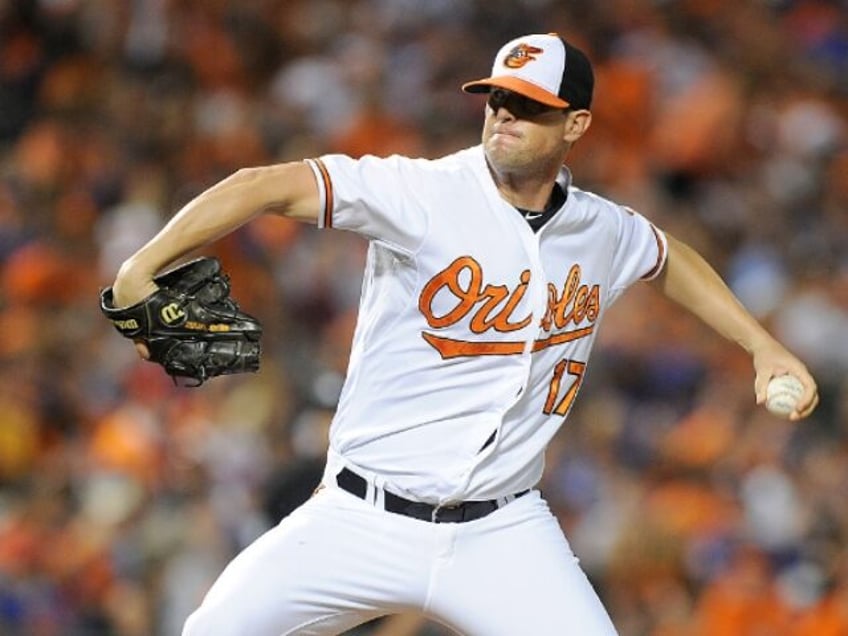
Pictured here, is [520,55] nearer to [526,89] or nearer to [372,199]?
[526,89]

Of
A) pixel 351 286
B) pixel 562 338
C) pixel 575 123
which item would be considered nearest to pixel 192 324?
pixel 562 338

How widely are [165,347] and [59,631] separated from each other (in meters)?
3.11

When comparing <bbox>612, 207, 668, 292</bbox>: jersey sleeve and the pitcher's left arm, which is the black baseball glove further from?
the pitcher's left arm

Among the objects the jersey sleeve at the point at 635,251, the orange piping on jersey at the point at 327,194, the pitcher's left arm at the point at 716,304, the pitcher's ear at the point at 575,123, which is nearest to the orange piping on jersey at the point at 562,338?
the jersey sleeve at the point at 635,251

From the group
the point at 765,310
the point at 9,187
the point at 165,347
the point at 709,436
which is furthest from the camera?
the point at 9,187

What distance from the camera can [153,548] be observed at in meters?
6.86

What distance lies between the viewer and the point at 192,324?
3822 mm

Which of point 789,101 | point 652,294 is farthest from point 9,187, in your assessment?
point 789,101

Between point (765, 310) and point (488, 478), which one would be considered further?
point (765, 310)

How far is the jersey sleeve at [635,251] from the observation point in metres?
4.46

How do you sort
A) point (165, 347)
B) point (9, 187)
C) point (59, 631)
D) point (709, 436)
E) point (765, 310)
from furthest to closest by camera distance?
point (9, 187), point (765, 310), point (709, 436), point (59, 631), point (165, 347)

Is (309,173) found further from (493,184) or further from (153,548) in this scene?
(153,548)

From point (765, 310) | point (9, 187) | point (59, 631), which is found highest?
point (9, 187)

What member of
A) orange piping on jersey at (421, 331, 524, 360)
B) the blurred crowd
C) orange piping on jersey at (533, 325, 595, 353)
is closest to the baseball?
orange piping on jersey at (533, 325, 595, 353)
